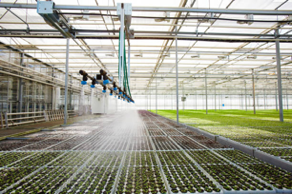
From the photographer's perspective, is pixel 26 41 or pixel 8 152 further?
pixel 26 41

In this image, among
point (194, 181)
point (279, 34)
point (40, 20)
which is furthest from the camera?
point (279, 34)

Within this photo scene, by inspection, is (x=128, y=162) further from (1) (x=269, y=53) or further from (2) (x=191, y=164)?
(1) (x=269, y=53)

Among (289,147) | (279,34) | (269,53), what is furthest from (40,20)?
(269,53)

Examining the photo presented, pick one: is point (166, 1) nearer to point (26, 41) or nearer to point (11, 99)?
point (26, 41)

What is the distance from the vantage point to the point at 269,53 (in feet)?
32.4

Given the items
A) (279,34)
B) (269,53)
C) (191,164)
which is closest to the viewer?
(191,164)

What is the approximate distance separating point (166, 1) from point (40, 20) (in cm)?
522

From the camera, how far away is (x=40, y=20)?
6.17 meters

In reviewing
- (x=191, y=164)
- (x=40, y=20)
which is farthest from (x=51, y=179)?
(x=40, y=20)

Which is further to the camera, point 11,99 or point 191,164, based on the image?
point 11,99

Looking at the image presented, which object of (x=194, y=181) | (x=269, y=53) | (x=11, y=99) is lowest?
(x=194, y=181)

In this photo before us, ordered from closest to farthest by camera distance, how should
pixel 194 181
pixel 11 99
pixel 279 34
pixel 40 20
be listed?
pixel 194 181 < pixel 40 20 < pixel 279 34 < pixel 11 99

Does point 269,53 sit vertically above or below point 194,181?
above

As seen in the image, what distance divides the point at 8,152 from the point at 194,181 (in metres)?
3.63
